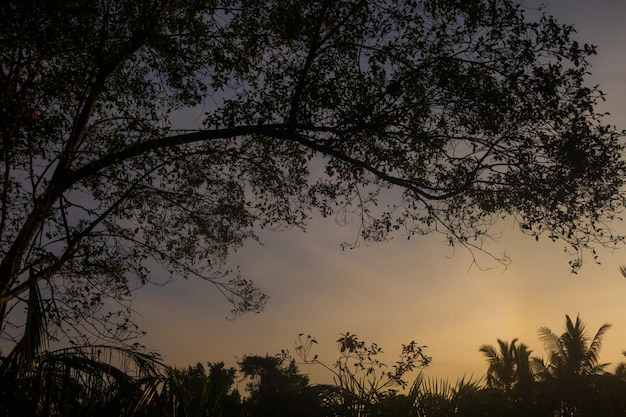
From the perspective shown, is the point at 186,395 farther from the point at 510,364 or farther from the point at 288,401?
the point at 510,364

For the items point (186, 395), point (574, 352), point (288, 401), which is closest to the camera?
point (186, 395)

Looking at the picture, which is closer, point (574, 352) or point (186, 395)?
point (186, 395)

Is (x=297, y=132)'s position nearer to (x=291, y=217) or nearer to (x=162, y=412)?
(x=291, y=217)

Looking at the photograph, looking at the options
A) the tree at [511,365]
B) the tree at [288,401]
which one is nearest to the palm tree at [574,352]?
the tree at [511,365]

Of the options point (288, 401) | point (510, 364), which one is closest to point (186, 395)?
point (288, 401)

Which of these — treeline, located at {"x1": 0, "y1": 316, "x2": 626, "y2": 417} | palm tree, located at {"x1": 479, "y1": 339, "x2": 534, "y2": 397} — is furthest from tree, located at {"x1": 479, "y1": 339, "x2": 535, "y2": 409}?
treeline, located at {"x1": 0, "y1": 316, "x2": 626, "y2": 417}

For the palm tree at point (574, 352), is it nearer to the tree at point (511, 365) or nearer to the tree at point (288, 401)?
the tree at point (511, 365)

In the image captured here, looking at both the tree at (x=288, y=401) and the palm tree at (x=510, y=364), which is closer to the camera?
the tree at (x=288, y=401)

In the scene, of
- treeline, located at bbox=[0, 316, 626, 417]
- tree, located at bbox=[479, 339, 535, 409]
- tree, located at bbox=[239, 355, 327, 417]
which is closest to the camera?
treeline, located at bbox=[0, 316, 626, 417]

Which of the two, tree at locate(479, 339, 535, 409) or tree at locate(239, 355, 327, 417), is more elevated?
tree at locate(479, 339, 535, 409)

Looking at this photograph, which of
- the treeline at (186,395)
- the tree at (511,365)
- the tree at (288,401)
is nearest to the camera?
the treeline at (186,395)

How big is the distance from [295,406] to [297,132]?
27.2 feet

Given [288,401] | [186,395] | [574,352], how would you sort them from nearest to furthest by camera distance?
[186,395] → [288,401] → [574,352]

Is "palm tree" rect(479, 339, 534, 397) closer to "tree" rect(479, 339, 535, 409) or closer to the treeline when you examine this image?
"tree" rect(479, 339, 535, 409)
